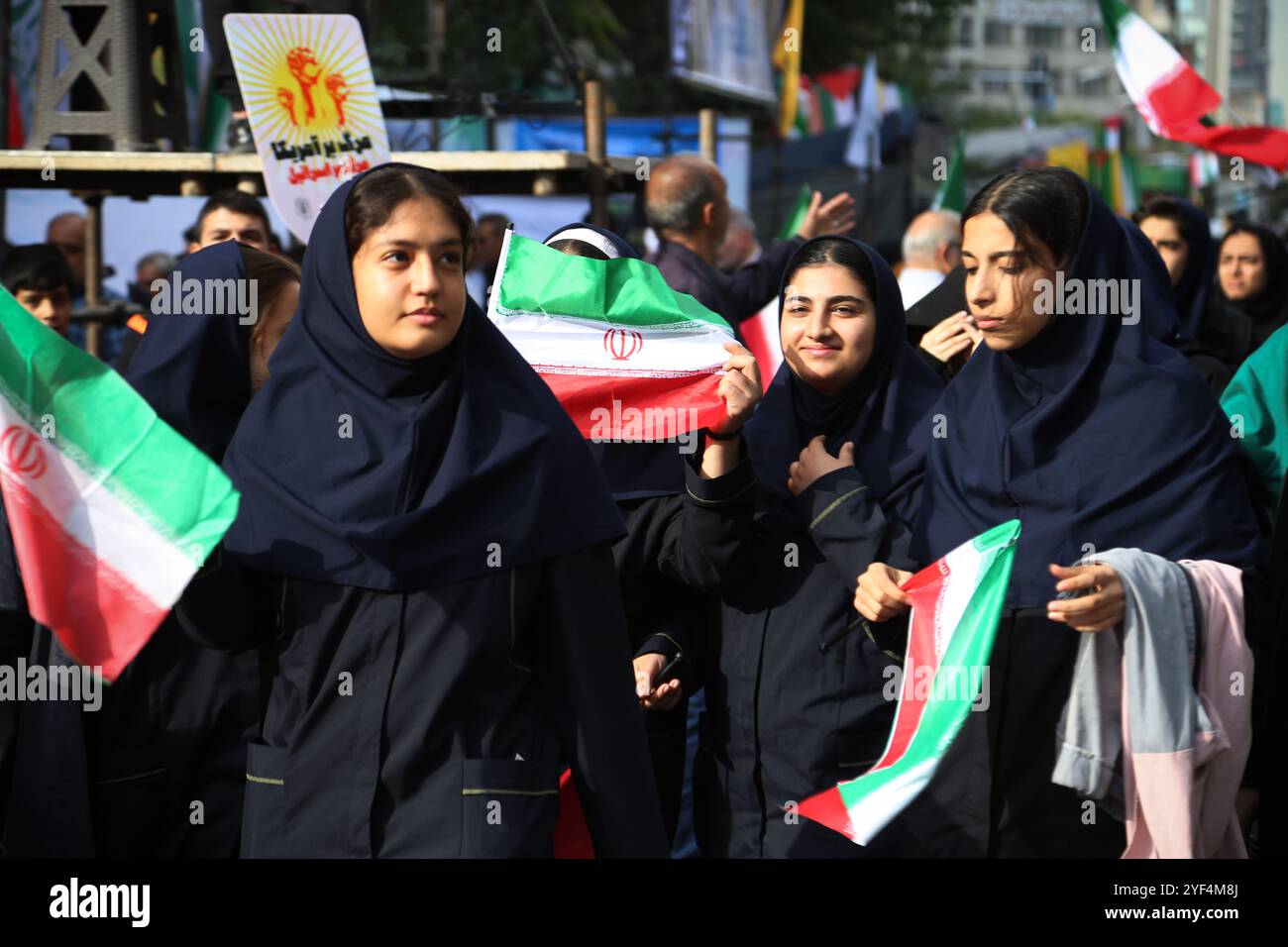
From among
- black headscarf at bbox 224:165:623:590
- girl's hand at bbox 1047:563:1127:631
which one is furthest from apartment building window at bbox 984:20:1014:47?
black headscarf at bbox 224:165:623:590

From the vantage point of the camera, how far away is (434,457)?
2.81 m

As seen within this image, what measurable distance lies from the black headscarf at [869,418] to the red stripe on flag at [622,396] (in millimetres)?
278

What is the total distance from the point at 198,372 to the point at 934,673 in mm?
1547

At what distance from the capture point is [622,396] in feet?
12.8

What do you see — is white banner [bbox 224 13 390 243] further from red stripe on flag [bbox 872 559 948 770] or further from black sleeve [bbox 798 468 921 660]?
red stripe on flag [bbox 872 559 948 770]

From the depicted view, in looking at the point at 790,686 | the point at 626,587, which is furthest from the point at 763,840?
the point at 626,587

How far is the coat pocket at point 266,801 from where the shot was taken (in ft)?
9.25

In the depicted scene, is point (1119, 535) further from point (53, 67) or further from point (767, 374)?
point (53, 67)

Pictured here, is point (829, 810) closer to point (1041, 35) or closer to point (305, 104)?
point (305, 104)

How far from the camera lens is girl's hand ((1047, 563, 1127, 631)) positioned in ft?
10.2

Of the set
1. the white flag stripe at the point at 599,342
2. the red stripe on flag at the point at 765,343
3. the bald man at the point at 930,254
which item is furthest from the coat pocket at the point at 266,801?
the bald man at the point at 930,254

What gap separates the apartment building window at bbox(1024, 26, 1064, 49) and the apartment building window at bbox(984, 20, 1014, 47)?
59.4 inches

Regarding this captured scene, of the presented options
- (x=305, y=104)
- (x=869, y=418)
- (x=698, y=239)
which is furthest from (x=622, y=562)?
(x=698, y=239)
